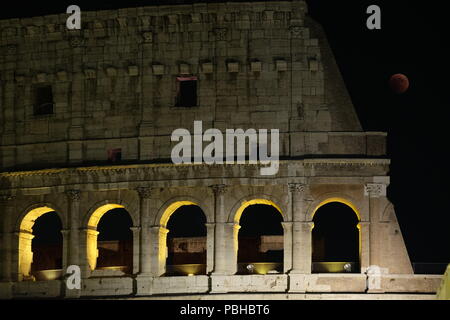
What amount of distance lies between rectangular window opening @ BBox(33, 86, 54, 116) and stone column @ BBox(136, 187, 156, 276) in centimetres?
599

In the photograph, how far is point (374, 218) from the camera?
52.8 m

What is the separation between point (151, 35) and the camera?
55594 millimetres

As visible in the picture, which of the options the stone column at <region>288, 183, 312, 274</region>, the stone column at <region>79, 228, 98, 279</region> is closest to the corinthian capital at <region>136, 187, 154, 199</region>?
the stone column at <region>79, 228, 98, 279</region>

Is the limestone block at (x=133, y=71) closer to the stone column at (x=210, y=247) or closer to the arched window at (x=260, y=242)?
the stone column at (x=210, y=247)

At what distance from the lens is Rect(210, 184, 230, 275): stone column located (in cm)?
5322

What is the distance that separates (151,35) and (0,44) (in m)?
7.00

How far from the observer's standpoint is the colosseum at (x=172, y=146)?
53.0 m

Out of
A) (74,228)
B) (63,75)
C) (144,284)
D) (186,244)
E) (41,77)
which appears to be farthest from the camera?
(186,244)

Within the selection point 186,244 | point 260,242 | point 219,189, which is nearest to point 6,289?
point 219,189

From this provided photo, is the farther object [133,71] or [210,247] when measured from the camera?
[133,71]

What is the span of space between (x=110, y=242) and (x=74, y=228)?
6.40 meters

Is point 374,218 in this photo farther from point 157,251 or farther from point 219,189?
point 157,251

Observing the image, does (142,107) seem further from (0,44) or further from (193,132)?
(0,44)
